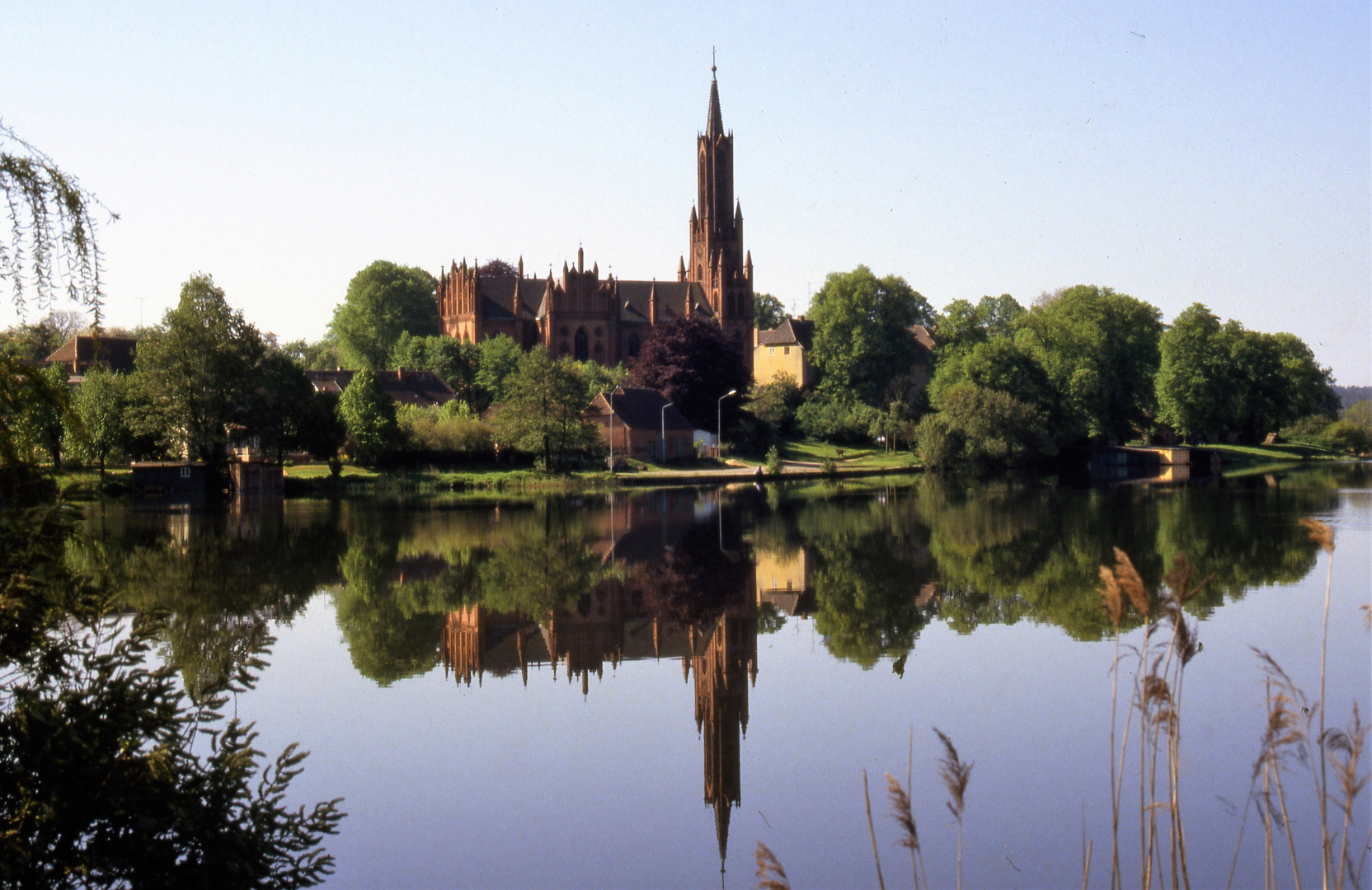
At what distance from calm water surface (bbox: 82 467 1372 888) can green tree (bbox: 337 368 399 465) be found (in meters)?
29.2

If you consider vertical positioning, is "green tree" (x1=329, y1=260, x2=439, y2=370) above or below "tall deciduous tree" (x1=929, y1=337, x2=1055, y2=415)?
above

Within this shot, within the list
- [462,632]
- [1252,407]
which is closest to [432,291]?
[1252,407]

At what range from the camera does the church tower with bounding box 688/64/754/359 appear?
119 meters

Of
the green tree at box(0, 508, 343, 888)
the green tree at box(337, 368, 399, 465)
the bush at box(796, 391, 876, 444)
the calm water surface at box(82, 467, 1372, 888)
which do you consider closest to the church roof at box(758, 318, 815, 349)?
the bush at box(796, 391, 876, 444)

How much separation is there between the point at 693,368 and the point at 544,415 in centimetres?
1798

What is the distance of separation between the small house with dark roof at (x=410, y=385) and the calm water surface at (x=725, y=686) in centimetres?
5584

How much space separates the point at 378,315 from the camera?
118875mm

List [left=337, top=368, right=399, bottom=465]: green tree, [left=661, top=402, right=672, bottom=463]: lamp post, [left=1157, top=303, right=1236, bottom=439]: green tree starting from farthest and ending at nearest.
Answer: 1. [left=1157, top=303, right=1236, bottom=439]: green tree
2. [left=661, top=402, right=672, bottom=463]: lamp post
3. [left=337, top=368, right=399, bottom=465]: green tree

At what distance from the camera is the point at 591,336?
11538 cm

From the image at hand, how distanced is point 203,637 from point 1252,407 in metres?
84.8

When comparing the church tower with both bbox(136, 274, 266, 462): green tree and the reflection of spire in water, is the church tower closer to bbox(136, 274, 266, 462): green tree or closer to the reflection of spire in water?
bbox(136, 274, 266, 462): green tree

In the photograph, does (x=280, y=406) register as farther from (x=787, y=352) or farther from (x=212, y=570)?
(x=787, y=352)

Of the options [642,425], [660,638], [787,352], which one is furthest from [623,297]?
[660,638]

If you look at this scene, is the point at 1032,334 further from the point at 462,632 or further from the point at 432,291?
the point at 462,632
